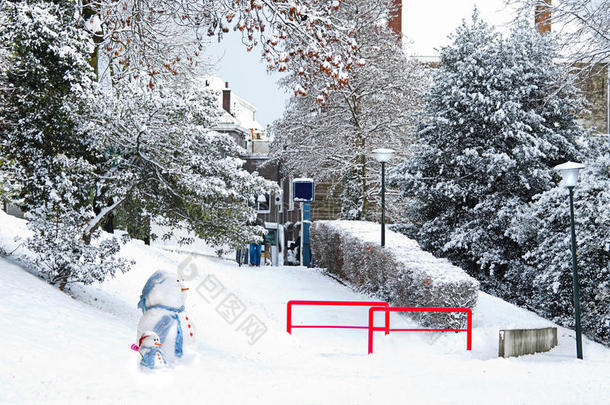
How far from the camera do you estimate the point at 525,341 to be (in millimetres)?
12445

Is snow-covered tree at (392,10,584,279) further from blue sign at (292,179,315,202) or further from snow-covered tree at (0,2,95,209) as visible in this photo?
snow-covered tree at (0,2,95,209)

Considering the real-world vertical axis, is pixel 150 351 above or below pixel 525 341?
above

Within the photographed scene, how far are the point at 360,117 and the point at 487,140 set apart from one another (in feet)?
23.6

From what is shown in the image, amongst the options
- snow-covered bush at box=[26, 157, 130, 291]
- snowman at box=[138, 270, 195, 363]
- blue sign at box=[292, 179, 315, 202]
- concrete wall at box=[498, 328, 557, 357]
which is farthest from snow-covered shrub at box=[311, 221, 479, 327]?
snowman at box=[138, 270, 195, 363]

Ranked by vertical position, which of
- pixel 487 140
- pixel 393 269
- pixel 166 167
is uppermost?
pixel 487 140

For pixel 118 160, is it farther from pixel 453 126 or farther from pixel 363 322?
pixel 453 126

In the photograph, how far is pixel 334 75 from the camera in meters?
9.27

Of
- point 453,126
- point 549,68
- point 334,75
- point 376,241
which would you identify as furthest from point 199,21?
point 549,68

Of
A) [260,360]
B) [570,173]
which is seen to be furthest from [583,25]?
[260,360]

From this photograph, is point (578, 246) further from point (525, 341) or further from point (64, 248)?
point (64, 248)

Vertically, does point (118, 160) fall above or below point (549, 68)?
below

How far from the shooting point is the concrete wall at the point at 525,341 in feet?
38.8

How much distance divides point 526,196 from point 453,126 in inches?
128

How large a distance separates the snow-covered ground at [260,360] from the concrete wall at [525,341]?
0.21m
